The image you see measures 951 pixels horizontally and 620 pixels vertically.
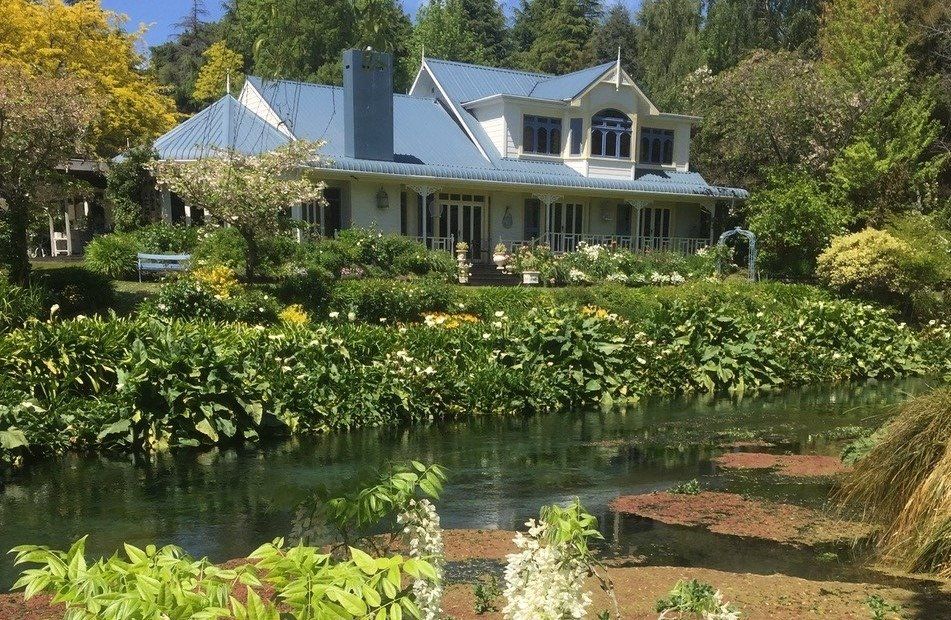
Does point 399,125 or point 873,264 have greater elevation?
point 399,125

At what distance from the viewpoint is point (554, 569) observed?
3.32m

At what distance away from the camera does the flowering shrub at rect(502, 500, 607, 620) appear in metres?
3.26

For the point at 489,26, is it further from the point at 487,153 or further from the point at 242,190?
the point at 242,190

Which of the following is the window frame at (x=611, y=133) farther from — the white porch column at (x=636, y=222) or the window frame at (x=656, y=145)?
the white porch column at (x=636, y=222)

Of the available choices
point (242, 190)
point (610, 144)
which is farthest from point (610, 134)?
point (242, 190)

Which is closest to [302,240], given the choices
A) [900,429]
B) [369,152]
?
[369,152]

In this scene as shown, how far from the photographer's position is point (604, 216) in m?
31.5

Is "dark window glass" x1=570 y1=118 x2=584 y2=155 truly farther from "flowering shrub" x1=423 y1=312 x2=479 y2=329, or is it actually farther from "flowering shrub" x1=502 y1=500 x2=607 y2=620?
"flowering shrub" x1=502 y1=500 x2=607 y2=620

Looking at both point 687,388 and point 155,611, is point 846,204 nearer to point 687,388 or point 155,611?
point 687,388

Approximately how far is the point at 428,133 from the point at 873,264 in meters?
14.8

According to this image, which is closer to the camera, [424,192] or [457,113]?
[424,192]

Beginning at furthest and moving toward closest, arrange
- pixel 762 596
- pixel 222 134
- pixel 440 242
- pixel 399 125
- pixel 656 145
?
pixel 656 145 → pixel 399 125 → pixel 440 242 → pixel 222 134 → pixel 762 596

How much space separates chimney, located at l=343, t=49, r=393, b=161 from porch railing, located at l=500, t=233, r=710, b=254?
17.5ft

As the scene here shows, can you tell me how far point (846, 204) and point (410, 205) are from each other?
13759 millimetres
